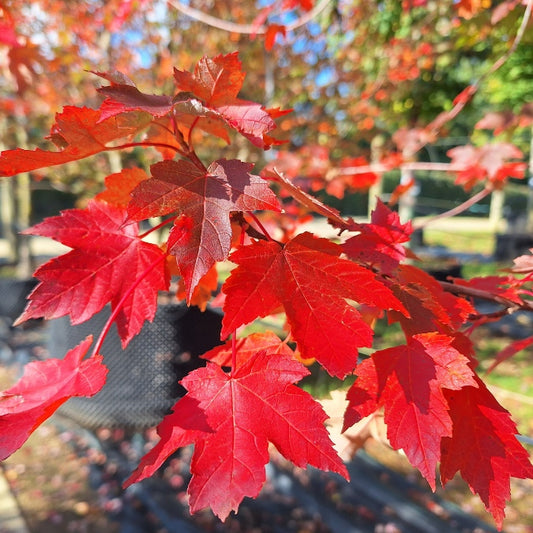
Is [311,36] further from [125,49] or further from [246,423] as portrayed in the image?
[246,423]

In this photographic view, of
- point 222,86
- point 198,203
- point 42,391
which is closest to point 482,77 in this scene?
point 222,86

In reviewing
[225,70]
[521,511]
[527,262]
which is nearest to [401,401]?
[527,262]

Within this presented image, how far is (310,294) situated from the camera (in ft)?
1.48

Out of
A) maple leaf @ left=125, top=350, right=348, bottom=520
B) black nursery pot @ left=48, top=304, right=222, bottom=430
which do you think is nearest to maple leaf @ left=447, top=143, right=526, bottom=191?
black nursery pot @ left=48, top=304, right=222, bottom=430

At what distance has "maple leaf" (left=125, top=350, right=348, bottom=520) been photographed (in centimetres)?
42

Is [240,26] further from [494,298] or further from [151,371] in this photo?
[494,298]

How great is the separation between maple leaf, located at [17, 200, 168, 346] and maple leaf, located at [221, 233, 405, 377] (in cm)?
14

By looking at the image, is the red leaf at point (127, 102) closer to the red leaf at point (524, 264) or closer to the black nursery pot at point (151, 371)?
the red leaf at point (524, 264)

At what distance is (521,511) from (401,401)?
2.23m

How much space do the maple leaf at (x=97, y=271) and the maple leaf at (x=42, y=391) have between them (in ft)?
0.17

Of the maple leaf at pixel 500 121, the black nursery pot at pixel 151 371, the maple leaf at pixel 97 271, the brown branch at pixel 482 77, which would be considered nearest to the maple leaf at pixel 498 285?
the maple leaf at pixel 97 271

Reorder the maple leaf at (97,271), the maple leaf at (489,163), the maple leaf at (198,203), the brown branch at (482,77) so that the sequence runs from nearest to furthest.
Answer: the maple leaf at (198,203)
the maple leaf at (97,271)
the brown branch at (482,77)
the maple leaf at (489,163)

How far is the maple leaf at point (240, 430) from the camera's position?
0.42 metres

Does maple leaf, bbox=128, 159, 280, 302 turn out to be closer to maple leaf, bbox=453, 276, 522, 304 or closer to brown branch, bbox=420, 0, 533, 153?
maple leaf, bbox=453, 276, 522, 304
